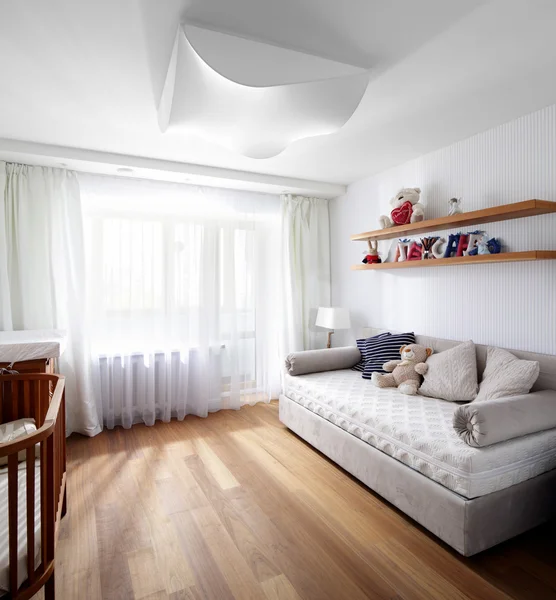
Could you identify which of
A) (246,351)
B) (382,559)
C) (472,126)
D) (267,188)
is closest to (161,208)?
(267,188)

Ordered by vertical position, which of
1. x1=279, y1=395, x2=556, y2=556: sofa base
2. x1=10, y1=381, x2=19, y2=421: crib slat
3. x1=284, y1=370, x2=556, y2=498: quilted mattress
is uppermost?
x1=10, y1=381, x2=19, y2=421: crib slat

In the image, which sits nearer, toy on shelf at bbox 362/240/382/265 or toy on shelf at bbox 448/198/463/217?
toy on shelf at bbox 448/198/463/217

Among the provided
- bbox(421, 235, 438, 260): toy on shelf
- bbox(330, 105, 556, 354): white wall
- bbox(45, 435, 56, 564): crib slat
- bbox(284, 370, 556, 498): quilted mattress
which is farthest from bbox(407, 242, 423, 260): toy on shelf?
bbox(45, 435, 56, 564): crib slat

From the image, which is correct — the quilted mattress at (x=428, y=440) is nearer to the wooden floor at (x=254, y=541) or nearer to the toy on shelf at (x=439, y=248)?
the wooden floor at (x=254, y=541)

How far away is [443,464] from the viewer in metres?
2.09

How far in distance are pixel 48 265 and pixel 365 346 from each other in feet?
9.83

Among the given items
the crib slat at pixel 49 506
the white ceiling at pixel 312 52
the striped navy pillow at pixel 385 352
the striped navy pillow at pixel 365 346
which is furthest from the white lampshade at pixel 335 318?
the crib slat at pixel 49 506

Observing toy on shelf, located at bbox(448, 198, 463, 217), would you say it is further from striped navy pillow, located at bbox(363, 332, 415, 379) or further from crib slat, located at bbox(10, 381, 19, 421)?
crib slat, located at bbox(10, 381, 19, 421)

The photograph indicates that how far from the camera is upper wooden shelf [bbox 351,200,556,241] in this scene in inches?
95.9

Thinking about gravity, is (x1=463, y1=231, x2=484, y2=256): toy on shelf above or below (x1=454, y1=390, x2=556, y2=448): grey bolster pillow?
above

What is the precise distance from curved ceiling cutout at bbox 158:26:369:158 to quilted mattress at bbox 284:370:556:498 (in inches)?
72.9

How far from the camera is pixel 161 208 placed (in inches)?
160

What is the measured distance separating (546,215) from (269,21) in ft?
6.96

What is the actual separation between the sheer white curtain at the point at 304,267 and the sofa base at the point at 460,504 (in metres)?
2.18
